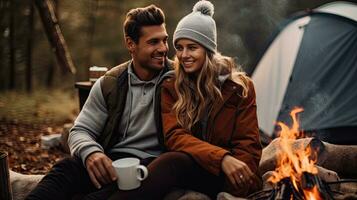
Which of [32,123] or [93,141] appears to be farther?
[32,123]

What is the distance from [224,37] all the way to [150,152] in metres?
10.1

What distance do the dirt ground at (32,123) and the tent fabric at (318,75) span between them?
3152mm

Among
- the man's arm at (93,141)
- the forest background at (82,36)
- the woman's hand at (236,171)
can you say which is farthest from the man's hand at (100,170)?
the forest background at (82,36)

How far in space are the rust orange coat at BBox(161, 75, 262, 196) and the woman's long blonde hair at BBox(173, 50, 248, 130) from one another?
5 centimetres

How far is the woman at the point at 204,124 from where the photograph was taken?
310cm

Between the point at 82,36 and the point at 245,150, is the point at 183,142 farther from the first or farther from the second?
the point at 82,36

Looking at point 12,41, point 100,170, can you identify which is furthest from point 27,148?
point 12,41

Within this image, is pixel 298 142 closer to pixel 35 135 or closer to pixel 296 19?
pixel 296 19

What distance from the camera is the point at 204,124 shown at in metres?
3.44

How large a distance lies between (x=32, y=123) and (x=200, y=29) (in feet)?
19.6

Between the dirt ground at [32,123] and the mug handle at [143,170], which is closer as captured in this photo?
the mug handle at [143,170]

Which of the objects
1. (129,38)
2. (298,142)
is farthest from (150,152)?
(298,142)

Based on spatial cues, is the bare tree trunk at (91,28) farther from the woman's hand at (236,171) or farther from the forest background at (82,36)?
the woman's hand at (236,171)

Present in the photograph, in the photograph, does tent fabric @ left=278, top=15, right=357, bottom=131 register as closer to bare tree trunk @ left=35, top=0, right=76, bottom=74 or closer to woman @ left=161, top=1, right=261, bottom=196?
woman @ left=161, top=1, right=261, bottom=196
